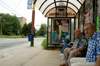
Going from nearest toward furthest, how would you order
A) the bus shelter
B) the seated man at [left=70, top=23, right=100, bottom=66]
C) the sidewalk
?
the seated man at [left=70, top=23, right=100, bottom=66] → the sidewalk → the bus shelter

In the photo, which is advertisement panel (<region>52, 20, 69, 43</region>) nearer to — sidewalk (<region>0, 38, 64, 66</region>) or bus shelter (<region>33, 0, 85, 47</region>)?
bus shelter (<region>33, 0, 85, 47</region>)

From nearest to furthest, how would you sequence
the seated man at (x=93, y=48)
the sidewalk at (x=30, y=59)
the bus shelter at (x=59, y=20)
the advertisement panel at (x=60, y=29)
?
the seated man at (x=93, y=48), the sidewalk at (x=30, y=59), the bus shelter at (x=59, y=20), the advertisement panel at (x=60, y=29)

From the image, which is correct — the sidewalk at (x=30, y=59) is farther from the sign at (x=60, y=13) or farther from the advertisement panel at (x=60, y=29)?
the sign at (x=60, y=13)

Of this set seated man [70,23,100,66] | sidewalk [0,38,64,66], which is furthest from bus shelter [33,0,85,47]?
seated man [70,23,100,66]

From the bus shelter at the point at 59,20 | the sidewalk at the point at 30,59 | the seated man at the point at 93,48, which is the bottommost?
the sidewalk at the point at 30,59

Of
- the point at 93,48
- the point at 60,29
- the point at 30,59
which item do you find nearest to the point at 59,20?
the point at 60,29

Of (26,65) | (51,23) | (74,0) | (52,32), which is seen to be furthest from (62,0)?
(26,65)

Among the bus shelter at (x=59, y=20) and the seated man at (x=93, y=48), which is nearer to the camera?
the seated man at (x=93, y=48)

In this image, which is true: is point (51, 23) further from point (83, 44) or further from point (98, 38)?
point (98, 38)

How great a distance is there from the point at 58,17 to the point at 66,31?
3.64ft

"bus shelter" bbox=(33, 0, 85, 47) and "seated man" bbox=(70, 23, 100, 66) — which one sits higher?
"bus shelter" bbox=(33, 0, 85, 47)

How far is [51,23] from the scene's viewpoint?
7.82 meters

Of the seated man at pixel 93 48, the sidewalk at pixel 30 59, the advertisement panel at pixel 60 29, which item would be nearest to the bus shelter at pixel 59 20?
the advertisement panel at pixel 60 29

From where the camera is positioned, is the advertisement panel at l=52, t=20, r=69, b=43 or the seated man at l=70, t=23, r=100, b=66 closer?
the seated man at l=70, t=23, r=100, b=66
